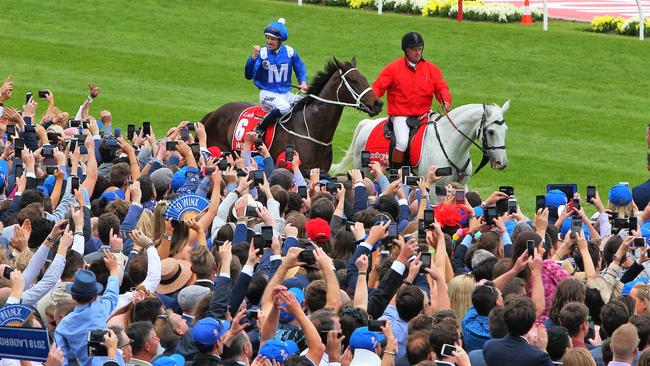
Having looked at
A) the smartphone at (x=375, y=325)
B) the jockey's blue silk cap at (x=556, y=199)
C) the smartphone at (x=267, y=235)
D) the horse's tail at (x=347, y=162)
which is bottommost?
the horse's tail at (x=347, y=162)

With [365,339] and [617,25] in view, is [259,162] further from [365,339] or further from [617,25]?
[617,25]

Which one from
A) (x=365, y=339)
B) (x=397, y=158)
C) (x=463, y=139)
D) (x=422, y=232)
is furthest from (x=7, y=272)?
(x=463, y=139)

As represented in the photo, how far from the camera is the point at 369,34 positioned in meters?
28.8

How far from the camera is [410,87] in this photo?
687 inches

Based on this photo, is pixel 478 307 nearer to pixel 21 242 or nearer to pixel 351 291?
pixel 351 291

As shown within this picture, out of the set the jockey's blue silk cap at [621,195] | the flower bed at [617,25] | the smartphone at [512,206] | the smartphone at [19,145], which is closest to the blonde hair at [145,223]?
the smartphone at [19,145]

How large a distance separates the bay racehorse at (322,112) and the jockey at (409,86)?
286 millimetres

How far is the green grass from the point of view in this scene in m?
21.2

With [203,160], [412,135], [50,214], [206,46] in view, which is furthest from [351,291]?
[206,46]

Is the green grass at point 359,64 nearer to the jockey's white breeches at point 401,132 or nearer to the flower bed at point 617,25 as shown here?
the flower bed at point 617,25

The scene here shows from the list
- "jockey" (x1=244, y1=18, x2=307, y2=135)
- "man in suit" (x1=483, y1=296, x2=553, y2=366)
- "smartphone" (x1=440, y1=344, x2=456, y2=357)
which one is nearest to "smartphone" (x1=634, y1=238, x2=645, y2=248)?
"man in suit" (x1=483, y1=296, x2=553, y2=366)

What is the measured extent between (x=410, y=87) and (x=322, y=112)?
1195 millimetres

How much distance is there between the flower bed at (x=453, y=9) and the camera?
29922 mm

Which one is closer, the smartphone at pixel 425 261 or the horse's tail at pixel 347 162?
the smartphone at pixel 425 261
